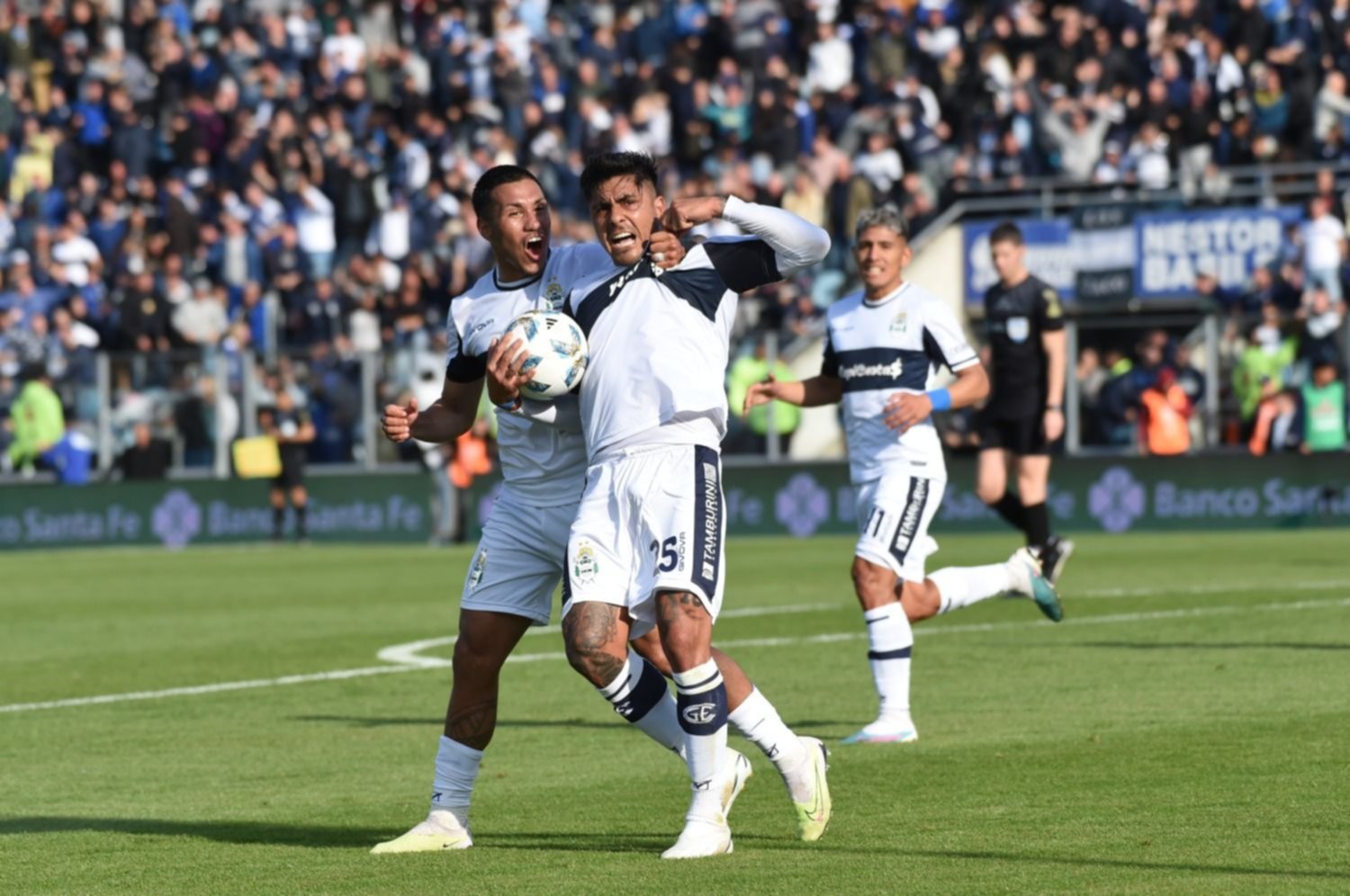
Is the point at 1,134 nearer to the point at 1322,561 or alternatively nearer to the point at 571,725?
the point at 1322,561

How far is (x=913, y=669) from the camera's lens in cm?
1304

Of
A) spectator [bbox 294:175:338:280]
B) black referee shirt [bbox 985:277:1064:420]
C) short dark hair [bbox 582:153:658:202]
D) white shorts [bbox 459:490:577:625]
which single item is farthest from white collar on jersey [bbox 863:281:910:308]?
spectator [bbox 294:175:338:280]

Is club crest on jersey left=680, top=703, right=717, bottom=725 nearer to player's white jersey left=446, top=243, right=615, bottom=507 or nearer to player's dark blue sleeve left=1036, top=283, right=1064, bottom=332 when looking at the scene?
player's white jersey left=446, top=243, right=615, bottom=507

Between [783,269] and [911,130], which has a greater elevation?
[911,130]

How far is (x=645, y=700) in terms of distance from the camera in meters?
7.58

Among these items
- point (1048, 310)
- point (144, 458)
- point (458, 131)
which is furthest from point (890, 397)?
point (458, 131)

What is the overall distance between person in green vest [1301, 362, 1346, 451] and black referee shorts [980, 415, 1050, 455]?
10.9m

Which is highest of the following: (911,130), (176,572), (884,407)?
(911,130)

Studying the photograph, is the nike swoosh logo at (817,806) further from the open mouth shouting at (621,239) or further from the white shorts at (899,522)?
the white shorts at (899,522)

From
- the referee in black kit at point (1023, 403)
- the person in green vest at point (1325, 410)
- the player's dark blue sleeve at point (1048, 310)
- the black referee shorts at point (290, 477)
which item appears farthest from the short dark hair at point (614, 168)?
the black referee shorts at point (290, 477)

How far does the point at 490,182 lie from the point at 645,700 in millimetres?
1717

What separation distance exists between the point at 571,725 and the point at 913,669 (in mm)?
2678

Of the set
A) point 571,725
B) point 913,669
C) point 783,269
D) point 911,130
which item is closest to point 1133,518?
point 911,130

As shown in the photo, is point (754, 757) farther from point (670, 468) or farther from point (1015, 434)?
point (1015, 434)
